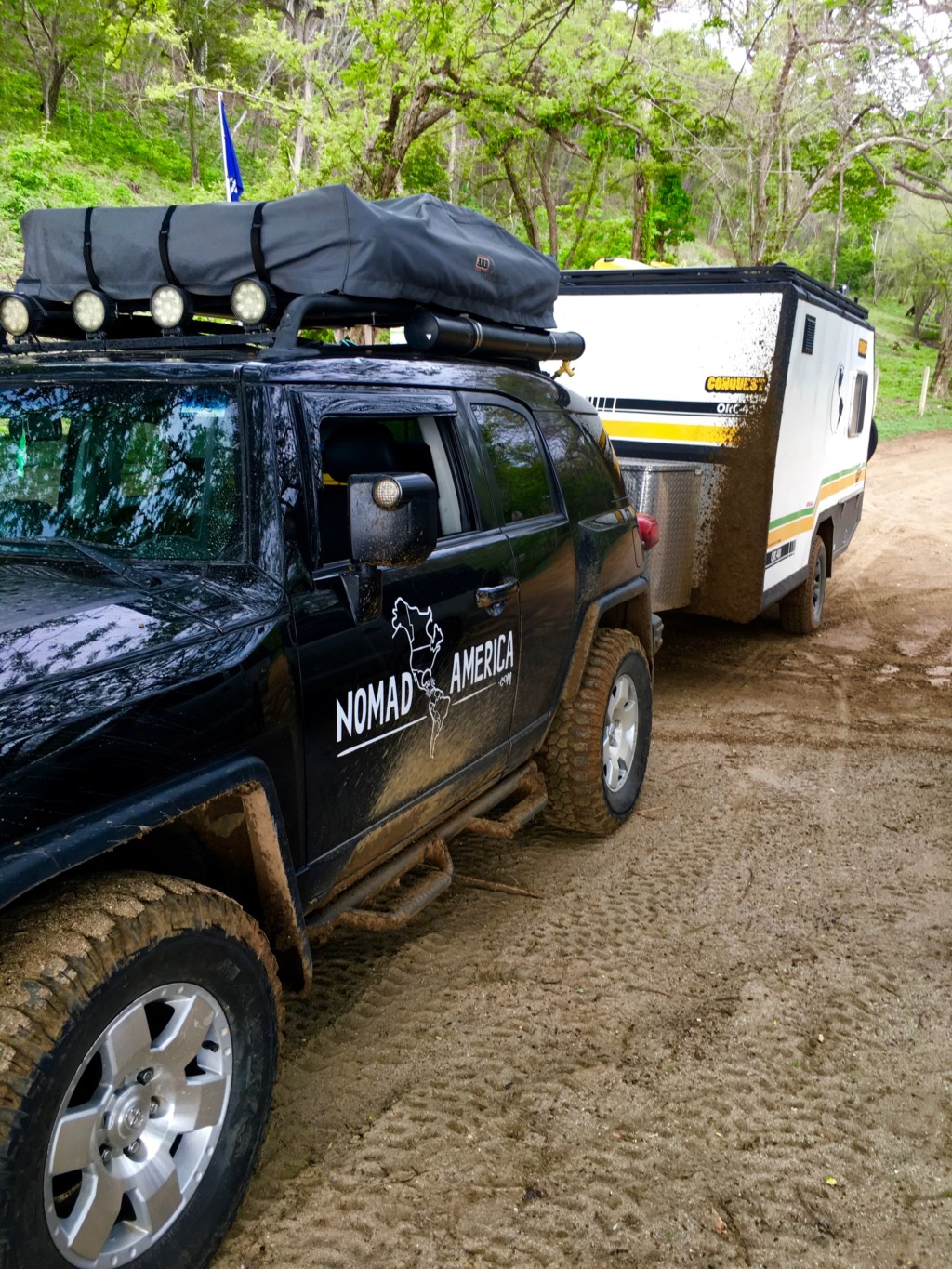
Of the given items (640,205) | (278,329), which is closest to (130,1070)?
(278,329)

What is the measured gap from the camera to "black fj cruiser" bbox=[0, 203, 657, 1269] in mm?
2016

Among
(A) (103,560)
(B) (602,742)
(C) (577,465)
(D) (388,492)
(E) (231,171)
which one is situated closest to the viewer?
(D) (388,492)

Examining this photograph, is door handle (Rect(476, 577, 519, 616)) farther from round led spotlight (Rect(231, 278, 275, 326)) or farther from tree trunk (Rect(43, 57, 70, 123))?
tree trunk (Rect(43, 57, 70, 123))

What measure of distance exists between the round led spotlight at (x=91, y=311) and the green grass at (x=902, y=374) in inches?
817

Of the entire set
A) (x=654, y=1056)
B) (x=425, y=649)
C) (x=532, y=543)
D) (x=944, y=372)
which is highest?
(x=944, y=372)

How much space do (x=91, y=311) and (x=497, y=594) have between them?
5.41 ft

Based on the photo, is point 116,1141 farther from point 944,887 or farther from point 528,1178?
point 944,887

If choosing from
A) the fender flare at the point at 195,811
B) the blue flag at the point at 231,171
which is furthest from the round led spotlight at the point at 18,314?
the blue flag at the point at 231,171

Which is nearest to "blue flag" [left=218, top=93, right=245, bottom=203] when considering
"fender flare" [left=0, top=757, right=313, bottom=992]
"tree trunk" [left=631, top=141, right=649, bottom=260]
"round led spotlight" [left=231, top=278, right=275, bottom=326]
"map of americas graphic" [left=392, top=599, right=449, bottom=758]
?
"round led spotlight" [left=231, top=278, right=275, bottom=326]

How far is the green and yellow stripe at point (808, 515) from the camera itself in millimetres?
7630

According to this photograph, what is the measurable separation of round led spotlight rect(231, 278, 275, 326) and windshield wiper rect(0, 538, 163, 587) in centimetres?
96

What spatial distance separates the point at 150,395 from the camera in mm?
2877

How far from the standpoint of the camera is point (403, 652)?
3096 mm

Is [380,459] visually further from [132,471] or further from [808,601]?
[808,601]
